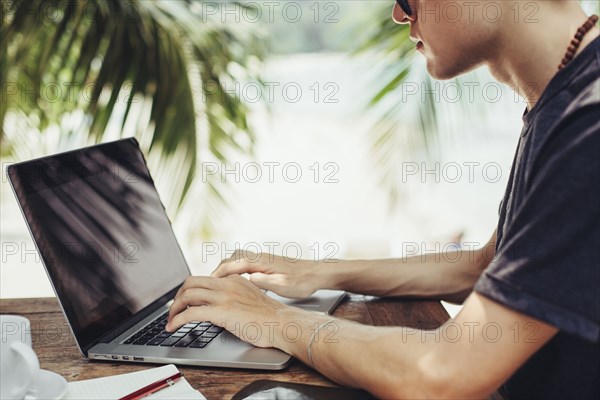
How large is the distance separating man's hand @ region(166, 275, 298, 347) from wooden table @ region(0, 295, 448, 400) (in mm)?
65

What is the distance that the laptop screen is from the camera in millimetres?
910

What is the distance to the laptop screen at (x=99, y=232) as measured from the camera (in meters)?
0.91

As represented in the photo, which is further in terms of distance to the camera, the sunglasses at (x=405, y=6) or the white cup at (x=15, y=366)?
the sunglasses at (x=405, y=6)

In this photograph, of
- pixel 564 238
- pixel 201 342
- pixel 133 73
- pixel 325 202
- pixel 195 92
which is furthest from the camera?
pixel 325 202

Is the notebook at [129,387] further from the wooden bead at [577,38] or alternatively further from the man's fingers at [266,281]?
the wooden bead at [577,38]

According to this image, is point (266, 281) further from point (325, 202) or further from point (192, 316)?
point (325, 202)

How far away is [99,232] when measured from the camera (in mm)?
1025

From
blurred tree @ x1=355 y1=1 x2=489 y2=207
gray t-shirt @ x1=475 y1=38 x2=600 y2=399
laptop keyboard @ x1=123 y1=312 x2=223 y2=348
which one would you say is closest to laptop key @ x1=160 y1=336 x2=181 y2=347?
laptop keyboard @ x1=123 y1=312 x2=223 y2=348

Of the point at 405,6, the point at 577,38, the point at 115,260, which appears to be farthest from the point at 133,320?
the point at 577,38

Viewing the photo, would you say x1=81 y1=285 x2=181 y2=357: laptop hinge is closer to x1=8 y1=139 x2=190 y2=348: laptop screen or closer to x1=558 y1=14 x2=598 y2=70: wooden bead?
x1=8 y1=139 x2=190 y2=348: laptop screen

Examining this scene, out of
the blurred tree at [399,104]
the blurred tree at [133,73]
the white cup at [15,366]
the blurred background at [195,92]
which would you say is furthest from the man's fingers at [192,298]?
the blurred tree at [399,104]

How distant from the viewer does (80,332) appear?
0.90m

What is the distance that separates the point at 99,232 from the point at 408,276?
0.52 meters

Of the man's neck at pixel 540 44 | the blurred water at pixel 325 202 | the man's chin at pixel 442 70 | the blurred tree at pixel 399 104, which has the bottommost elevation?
the blurred water at pixel 325 202
